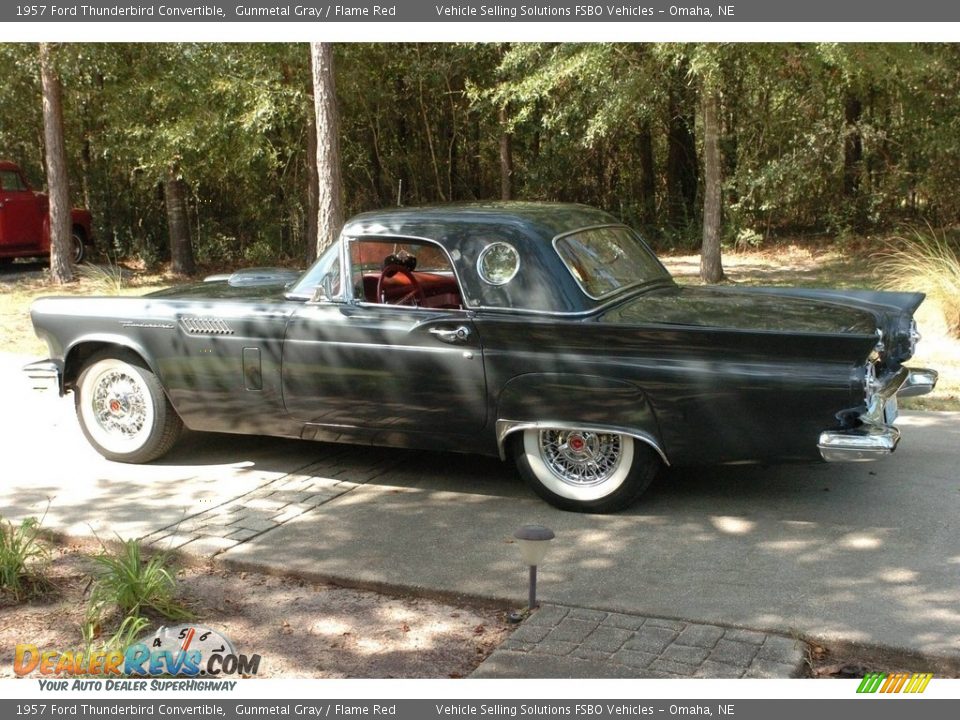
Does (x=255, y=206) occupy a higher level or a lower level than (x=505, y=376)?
higher

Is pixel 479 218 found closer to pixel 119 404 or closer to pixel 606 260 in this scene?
pixel 606 260

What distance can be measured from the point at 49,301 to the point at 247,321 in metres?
1.57

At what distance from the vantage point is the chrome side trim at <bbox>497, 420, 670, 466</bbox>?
5324 millimetres

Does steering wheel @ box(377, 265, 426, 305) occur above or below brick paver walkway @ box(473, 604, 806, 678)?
above

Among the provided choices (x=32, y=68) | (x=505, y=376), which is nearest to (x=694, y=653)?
(x=505, y=376)

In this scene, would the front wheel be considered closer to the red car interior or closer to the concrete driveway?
the concrete driveway

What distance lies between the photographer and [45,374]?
6.81 m

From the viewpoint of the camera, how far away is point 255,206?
2234 cm

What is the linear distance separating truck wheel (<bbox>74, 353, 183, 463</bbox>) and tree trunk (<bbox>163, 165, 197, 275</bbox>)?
12.4 metres

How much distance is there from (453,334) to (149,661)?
2.40 m

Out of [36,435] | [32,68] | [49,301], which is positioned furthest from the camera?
[32,68]

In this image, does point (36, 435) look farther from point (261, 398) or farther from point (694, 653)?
point (694, 653)

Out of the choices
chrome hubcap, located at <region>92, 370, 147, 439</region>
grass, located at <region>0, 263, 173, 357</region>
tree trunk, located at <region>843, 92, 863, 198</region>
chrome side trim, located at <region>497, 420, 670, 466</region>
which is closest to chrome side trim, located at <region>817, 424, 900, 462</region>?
chrome side trim, located at <region>497, 420, 670, 466</region>

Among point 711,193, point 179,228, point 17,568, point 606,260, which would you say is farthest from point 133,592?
point 179,228
